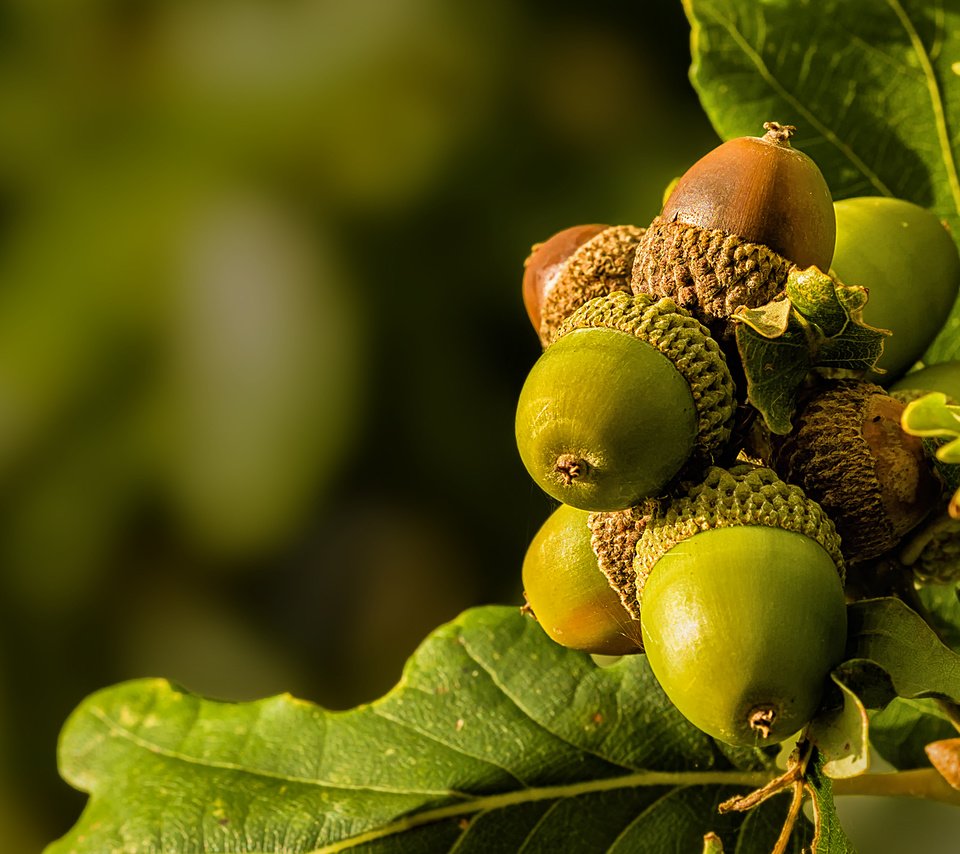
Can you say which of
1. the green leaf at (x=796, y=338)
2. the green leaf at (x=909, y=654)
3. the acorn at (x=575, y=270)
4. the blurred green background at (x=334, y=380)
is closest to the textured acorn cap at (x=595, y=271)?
the acorn at (x=575, y=270)

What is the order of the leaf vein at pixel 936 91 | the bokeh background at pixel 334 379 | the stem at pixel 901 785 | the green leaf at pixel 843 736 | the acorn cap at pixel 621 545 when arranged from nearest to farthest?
the green leaf at pixel 843 736
the acorn cap at pixel 621 545
the stem at pixel 901 785
the leaf vein at pixel 936 91
the bokeh background at pixel 334 379

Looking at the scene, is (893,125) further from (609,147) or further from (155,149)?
(155,149)

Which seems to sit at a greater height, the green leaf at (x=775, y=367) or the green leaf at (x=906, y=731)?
the green leaf at (x=775, y=367)

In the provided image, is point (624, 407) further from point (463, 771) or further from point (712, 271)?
point (463, 771)

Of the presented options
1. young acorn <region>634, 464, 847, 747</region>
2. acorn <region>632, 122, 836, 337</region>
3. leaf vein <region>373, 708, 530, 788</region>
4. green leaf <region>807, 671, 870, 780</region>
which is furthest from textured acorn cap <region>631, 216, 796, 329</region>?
leaf vein <region>373, 708, 530, 788</region>

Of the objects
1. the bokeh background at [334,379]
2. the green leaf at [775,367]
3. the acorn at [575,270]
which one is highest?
the acorn at [575,270]

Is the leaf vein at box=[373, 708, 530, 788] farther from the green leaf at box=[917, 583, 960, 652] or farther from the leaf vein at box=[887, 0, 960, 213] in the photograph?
the leaf vein at box=[887, 0, 960, 213]

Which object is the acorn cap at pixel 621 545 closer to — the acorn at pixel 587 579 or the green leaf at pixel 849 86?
the acorn at pixel 587 579
